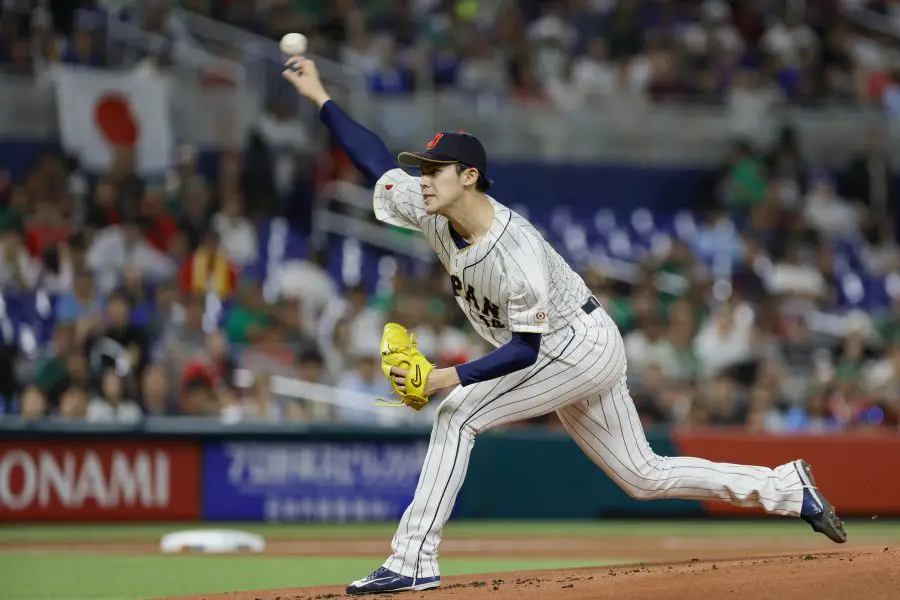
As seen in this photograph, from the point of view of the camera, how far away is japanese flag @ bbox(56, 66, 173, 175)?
13.5m

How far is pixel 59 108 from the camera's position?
533 inches

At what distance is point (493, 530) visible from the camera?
35.3ft

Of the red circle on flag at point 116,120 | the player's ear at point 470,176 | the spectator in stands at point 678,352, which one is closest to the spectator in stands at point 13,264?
the red circle on flag at point 116,120

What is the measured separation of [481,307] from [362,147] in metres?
0.93

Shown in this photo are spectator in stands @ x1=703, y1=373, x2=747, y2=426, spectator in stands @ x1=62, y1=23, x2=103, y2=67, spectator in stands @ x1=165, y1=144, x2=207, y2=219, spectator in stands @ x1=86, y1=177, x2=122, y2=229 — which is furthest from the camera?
spectator in stands @ x1=62, y1=23, x2=103, y2=67

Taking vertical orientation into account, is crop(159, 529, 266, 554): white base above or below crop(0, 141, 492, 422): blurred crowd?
below

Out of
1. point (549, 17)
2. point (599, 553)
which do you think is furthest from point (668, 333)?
point (549, 17)

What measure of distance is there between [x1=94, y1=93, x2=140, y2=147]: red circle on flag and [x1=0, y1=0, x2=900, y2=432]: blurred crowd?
1.38 ft

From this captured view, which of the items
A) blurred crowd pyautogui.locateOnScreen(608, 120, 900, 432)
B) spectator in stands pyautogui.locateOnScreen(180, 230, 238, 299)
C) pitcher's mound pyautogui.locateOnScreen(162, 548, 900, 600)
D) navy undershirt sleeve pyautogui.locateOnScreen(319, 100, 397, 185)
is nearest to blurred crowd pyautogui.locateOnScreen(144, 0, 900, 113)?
blurred crowd pyautogui.locateOnScreen(608, 120, 900, 432)

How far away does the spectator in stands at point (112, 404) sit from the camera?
1082cm

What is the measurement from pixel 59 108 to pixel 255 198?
1.99 metres

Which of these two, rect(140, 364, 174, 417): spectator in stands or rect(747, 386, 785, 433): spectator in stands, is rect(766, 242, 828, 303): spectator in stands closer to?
rect(747, 386, 785, 433): spectator in stands

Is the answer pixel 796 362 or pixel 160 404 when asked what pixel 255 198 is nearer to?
pixel 160 404

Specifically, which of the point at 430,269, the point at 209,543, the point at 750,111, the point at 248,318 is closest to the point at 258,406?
the point at 248,318
